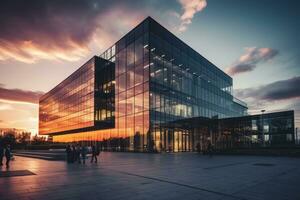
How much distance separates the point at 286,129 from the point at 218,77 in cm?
2220

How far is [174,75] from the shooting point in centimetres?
3975

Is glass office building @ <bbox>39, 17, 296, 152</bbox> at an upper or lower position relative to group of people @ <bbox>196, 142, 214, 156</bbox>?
upper

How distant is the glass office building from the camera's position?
35969mm

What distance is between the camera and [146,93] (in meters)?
35.1

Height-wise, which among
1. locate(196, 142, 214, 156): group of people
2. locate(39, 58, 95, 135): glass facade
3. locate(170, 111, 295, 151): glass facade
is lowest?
locate(196, 142, 214, 156): group of people

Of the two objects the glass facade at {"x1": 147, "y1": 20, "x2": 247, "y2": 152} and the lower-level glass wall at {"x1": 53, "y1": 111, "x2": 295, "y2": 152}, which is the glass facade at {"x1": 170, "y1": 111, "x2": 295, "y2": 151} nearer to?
the lower-level glass wall at {"x1": 53, "y1": 111, "x2": 295, "y2": 152}

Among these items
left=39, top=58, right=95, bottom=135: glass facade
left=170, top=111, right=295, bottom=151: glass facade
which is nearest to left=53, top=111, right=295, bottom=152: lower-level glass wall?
left=170, top=111, right=295, bottom=151: glass facade

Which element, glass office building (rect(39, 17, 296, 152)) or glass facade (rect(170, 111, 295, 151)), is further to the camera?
glass office building (rect(39, 17, 296, 152))

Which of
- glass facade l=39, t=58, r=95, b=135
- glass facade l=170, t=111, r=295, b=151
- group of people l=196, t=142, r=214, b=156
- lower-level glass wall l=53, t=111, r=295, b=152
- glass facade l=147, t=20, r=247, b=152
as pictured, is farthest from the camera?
glass facade l=39, t=58, r=95, b=135

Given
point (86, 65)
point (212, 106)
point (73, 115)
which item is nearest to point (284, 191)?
point (212, 106)

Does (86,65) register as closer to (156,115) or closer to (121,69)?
(121,69)

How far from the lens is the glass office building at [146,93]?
35969mm

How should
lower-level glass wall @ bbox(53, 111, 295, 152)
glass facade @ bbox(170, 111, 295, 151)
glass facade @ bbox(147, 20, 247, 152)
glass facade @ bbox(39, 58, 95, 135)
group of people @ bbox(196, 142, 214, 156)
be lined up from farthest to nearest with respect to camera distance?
glass facade @ bbox(39, 58, 95, 135) → glass facade @ bbox(147, 20, 247, 152) → glass facade @ bbox(170, 111, 295, 151) → lower-level glass wall @ bbox(53, 111, 295, 152) → group of people @ bbox(196, 142, 214, 156)

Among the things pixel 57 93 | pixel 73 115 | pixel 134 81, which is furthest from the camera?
pixel 57 93
